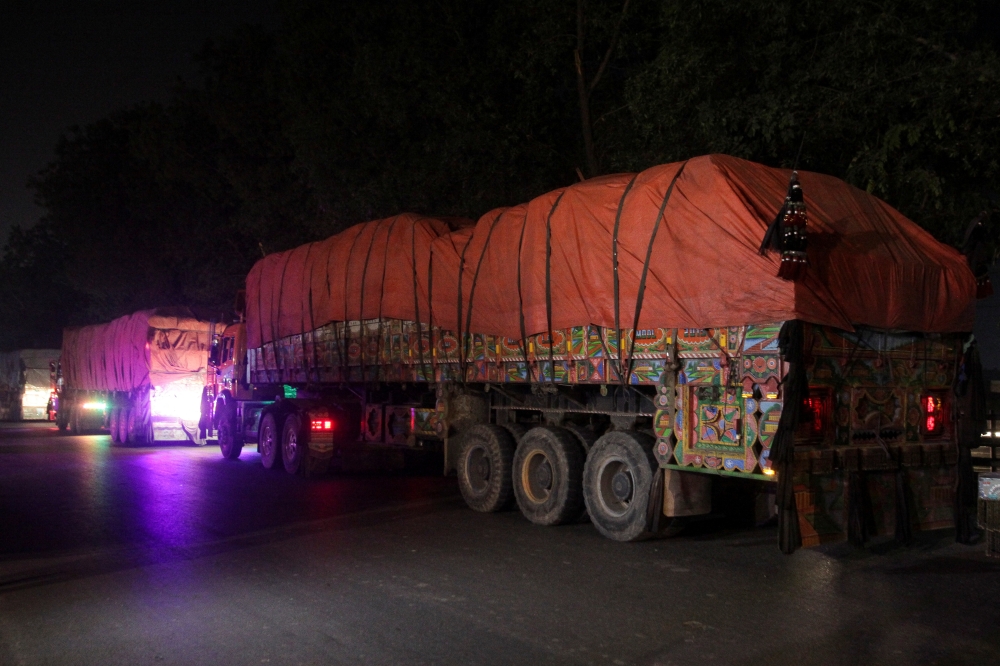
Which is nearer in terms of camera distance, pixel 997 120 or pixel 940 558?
pixel 940 558

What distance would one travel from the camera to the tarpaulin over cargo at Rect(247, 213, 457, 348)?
13133mm

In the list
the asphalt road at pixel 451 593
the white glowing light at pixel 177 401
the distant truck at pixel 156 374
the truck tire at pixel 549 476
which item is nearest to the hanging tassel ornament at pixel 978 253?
the asphalt road at pixel 451 593

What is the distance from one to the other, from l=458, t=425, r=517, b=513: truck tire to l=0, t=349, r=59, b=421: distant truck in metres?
36.1

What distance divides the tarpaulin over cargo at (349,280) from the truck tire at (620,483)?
4025mm

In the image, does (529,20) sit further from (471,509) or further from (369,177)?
(471,509)

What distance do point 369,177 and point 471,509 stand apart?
12.0 metres

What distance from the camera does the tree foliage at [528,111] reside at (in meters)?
13.4

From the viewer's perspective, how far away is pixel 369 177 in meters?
21.9

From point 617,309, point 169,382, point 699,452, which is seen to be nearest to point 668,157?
point 617,309

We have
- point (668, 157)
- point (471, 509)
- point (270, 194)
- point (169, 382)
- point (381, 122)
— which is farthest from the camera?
point (270, 194)

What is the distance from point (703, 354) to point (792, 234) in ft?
4.68

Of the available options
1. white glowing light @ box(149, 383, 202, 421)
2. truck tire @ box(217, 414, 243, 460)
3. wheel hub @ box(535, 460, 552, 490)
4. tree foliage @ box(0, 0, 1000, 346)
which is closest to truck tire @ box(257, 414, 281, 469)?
truck tire @ box(217, 414, 243, 460)

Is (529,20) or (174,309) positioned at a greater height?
(529,20)

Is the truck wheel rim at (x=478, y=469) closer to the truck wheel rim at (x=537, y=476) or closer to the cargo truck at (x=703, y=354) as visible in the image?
the cargo truck at (x=703, y=354)
